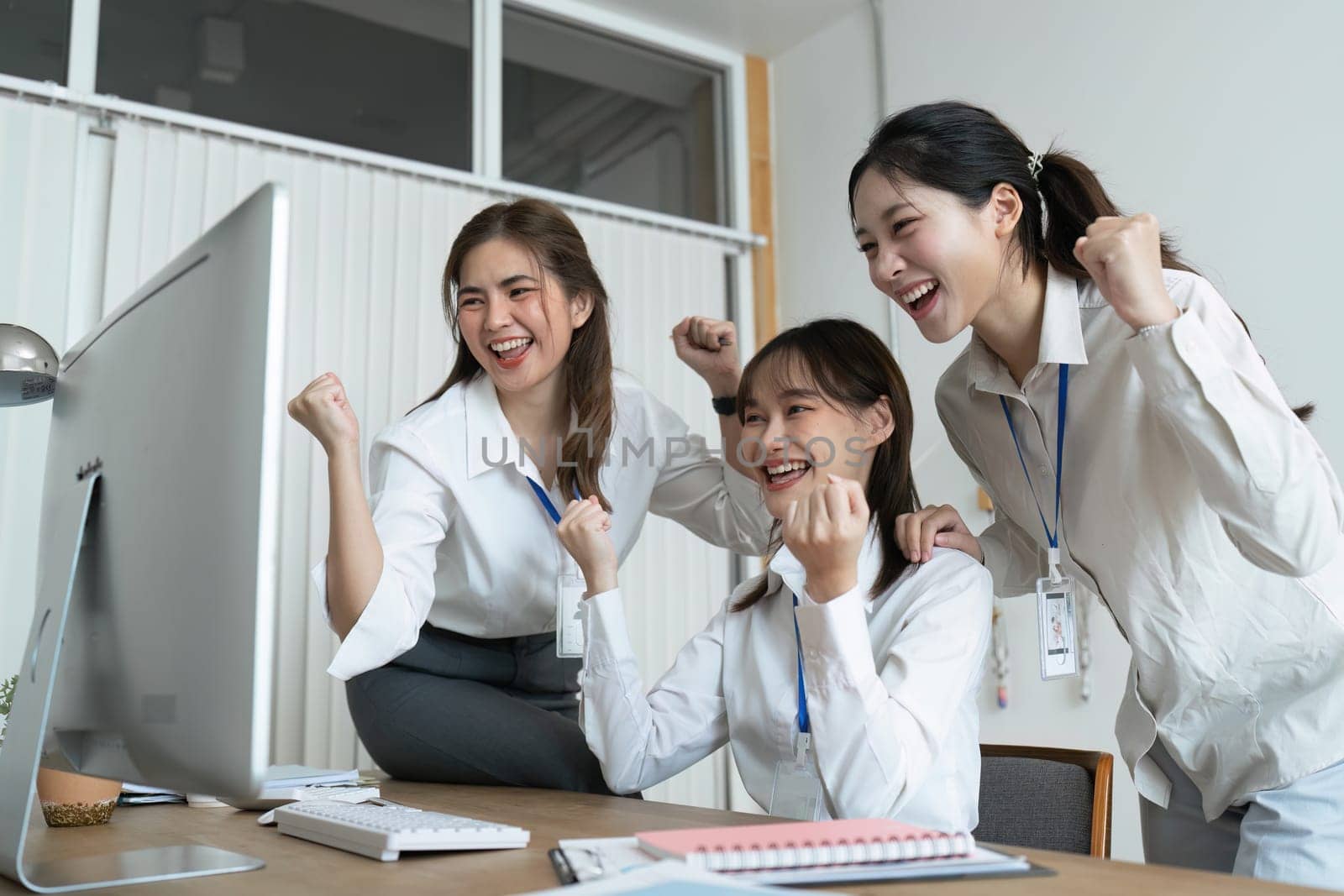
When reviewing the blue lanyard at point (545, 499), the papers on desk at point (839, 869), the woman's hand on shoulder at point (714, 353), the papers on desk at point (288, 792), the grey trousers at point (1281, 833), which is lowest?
the grey trousers at point (1281, 833)

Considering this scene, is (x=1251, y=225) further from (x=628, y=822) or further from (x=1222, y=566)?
(x=628, y=822)

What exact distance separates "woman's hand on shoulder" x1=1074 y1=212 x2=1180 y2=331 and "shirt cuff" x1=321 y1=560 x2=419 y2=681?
1.05 m

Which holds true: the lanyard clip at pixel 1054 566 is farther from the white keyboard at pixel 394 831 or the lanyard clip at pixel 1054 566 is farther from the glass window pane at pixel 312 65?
the glass window pane at pixel 312 65

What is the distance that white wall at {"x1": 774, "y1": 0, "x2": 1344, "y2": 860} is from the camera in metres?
2.74

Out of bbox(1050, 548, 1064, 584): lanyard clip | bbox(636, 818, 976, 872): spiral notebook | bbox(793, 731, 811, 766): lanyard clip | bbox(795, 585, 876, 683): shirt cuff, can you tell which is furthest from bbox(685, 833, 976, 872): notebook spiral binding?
bbox(1050, 548, 1064, 584): lanyard clip

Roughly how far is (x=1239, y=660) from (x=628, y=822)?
2.68ft

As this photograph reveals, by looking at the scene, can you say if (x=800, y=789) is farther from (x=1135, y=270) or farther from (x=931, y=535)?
(x=1135, y=270)

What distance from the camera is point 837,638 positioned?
1.20m

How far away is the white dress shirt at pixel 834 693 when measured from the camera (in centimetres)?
120

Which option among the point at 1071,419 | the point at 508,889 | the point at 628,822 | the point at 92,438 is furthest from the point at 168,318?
the point at 1071,419

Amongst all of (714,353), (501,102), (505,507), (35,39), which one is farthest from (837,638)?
(501,102)

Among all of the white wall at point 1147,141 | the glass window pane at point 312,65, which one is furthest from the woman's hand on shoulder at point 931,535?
the glass window pane at point 312,65

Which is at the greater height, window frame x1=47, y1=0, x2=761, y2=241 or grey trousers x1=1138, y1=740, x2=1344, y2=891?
window frame x1=47, y1=0, x2=761, y2=241

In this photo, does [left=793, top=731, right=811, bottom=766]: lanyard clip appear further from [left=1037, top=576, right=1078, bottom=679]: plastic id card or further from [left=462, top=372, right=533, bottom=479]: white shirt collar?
[left=462, top=372, right=533, bottom=479]: white shirt collar
